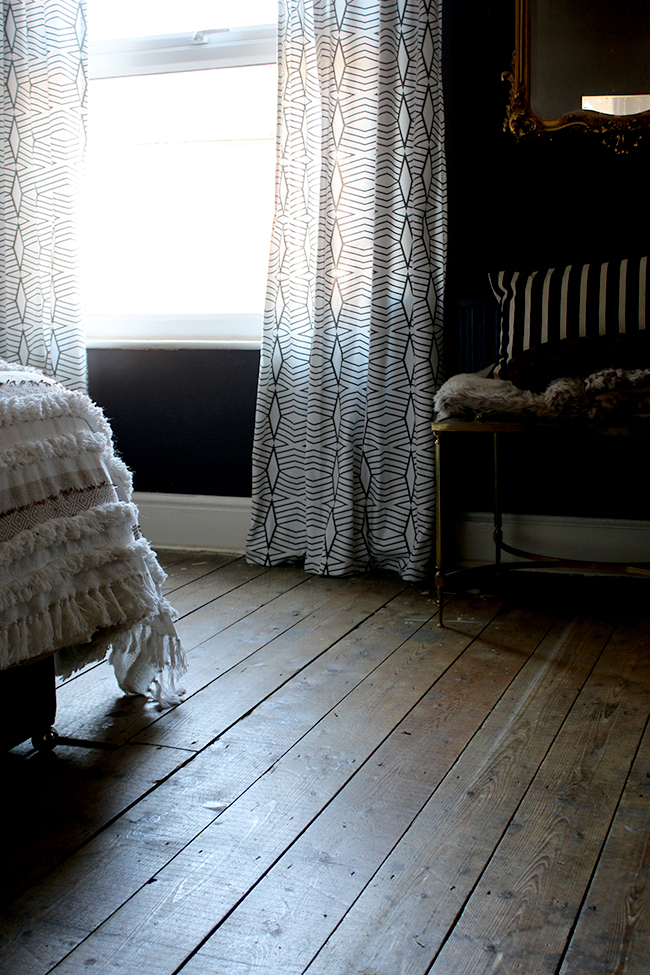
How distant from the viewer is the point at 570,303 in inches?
99.0

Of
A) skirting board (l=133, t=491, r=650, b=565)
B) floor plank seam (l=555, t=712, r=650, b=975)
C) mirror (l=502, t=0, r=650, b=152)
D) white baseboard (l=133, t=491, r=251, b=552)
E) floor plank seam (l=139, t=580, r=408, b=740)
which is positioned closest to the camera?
floor plank seam (l=555, t=712, r=650, b=975)

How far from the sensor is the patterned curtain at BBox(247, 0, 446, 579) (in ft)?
9.05

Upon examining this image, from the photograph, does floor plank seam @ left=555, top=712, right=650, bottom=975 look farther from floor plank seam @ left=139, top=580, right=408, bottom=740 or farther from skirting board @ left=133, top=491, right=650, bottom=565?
skirting board @ left=133, top=491, right=650, bottom=565

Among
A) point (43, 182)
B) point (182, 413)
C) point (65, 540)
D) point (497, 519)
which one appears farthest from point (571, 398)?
point (43, 182)

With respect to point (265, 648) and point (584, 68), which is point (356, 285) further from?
point (265, 648)

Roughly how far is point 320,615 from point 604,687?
835 mm

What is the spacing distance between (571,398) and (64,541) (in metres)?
1.25

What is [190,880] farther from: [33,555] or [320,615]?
[320,615]

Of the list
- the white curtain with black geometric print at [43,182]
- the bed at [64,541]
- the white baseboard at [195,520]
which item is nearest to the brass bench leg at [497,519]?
the white baseboard at [195,520]

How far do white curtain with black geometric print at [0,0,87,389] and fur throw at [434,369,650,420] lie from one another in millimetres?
1612

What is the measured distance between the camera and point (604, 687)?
1.94m

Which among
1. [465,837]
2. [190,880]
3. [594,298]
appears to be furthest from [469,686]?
[594,298]

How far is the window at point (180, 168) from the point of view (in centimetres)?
315

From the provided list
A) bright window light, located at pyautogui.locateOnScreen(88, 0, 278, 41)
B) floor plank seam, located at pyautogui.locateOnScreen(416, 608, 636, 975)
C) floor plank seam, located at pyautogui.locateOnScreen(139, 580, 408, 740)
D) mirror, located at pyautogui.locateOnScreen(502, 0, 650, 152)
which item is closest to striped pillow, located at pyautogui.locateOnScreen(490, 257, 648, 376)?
mirror, located at pyautogui.locateOnScreen(502, 0, 650, 152)
